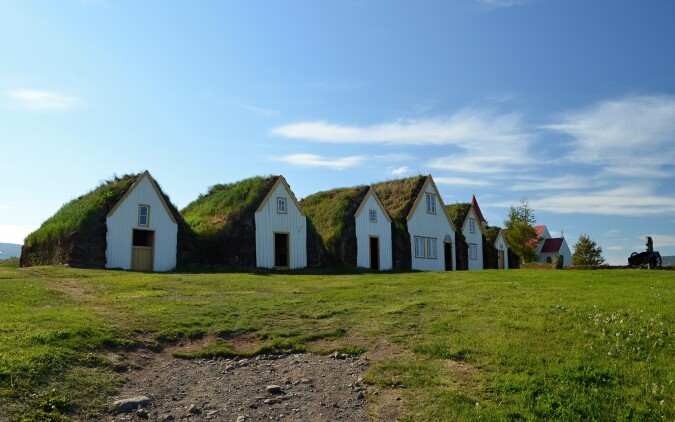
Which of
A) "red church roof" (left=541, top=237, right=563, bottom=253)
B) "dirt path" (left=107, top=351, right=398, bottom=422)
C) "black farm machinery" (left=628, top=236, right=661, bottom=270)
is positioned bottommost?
"dirt path" (left=107, top=351, right=398, bottom=422)

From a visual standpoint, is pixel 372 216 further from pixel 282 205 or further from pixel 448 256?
pixel 448 256

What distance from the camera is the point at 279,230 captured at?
124 ft

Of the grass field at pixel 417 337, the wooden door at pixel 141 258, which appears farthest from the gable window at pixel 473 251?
the grass field at pixel 417 337

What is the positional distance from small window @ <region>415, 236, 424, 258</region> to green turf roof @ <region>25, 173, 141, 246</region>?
21707 millimetres

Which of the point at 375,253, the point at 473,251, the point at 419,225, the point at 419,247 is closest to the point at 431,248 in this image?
the point at 419,247

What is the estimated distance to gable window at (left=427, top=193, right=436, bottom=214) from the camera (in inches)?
1844

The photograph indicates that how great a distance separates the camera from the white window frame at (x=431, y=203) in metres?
46.8

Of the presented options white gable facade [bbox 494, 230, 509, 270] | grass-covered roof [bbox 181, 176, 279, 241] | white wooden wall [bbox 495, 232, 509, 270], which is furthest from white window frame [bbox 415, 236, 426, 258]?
white wooden wall [bbox 495, 232, 509, 270]

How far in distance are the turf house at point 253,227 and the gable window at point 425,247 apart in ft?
35.4

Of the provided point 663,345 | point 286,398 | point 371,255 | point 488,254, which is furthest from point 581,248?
point 286,398

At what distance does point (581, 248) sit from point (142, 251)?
65.3m

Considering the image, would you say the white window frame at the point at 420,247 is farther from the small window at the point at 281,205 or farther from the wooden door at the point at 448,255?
the small window at the point at 281,205

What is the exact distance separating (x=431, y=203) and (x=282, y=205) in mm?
14460

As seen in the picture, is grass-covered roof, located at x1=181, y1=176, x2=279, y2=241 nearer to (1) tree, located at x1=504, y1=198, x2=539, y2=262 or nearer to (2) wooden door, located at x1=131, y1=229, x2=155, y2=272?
(2) wooden door, located at x1=131, y1=229, x2=155, y2=272
